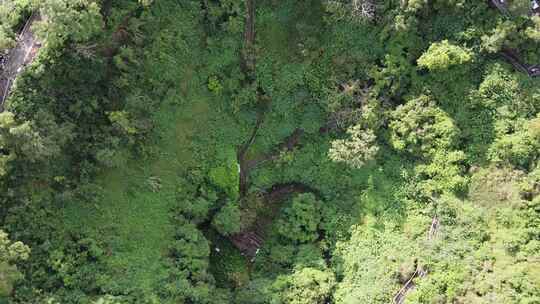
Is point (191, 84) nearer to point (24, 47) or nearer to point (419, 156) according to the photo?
point (24, 47)

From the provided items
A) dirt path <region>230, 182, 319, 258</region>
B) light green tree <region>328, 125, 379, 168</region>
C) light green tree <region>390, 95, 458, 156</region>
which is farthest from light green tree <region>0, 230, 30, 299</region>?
light green tree <region>390, 95, 458, 156</region>

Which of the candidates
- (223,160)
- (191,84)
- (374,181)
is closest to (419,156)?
(374,181)

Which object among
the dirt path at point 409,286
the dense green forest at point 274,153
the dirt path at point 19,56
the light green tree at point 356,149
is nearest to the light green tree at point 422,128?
the dense green forest at point 274,153

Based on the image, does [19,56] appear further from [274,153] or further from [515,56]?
[515,56]

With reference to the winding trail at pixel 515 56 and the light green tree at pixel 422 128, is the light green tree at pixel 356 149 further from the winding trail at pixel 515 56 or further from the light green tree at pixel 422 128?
the winding trail at pixel 515 56

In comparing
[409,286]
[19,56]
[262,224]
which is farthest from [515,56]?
[19,56]

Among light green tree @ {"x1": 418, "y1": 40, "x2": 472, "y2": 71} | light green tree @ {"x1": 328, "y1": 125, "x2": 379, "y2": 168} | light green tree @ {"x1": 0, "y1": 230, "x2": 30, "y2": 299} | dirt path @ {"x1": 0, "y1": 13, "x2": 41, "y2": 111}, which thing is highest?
light green tree @ {"x1": 418, "y1": 40, "x2": 472, "y2": 71}

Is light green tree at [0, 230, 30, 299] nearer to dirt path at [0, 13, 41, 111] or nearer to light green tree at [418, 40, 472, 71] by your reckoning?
dirt path at [0, 13, 41, 111]
